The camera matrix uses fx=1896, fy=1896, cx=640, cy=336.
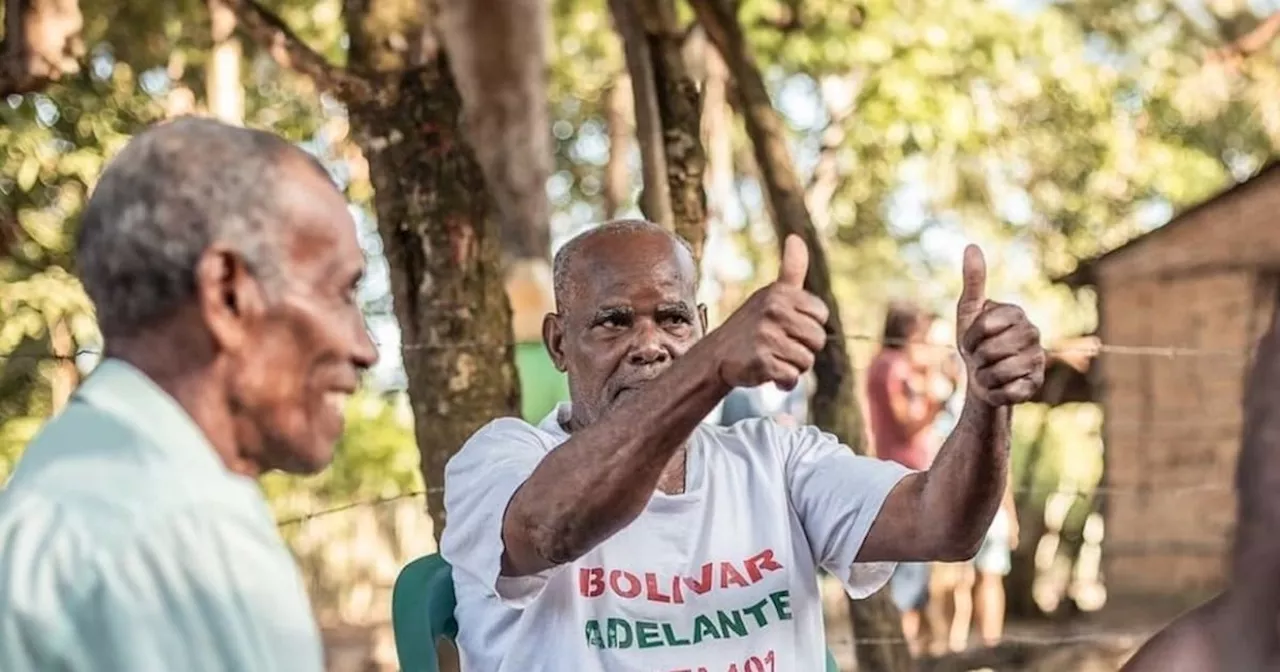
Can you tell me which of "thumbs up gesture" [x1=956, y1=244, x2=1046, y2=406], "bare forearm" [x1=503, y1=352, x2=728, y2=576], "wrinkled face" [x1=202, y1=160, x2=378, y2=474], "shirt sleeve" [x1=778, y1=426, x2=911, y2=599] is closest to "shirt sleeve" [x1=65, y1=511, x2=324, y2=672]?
"wrinkled face" [x1=202, y1=160, x2=378, y2=474]

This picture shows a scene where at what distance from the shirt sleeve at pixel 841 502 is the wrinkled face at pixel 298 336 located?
4.74 ft

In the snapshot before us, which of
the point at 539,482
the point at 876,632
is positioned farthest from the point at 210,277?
the point at 876,632

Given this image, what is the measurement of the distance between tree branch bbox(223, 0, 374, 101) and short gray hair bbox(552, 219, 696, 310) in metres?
1.69

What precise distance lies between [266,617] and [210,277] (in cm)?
30

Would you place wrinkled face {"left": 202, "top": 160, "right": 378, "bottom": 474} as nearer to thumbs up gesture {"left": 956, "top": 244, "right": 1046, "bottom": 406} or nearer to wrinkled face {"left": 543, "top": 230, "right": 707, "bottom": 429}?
thumbs up gesture {"left": 956, "top": 244, "right": 1046, "bottom": 406}

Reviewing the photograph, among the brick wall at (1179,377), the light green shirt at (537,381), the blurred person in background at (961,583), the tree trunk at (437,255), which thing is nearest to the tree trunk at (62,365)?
the tree trunk at (437,255)

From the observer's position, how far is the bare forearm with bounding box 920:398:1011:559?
2.84 metres

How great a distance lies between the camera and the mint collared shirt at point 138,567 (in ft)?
5.00

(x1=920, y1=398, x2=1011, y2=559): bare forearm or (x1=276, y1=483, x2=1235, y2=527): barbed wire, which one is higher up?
(x1=920, y1=398, x2=1011, y2=559): bare forearm

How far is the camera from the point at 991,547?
860 cm

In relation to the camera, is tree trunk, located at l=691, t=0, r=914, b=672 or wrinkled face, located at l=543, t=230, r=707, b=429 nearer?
wrinkled face, located at l=543, t=230, r=707, b=429

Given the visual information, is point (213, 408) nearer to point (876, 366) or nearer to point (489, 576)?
point (489, 576)

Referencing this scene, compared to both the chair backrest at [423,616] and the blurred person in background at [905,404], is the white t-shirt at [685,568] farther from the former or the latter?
the blurred person in background at [905,404]

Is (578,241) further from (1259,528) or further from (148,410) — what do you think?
(1259,528)
